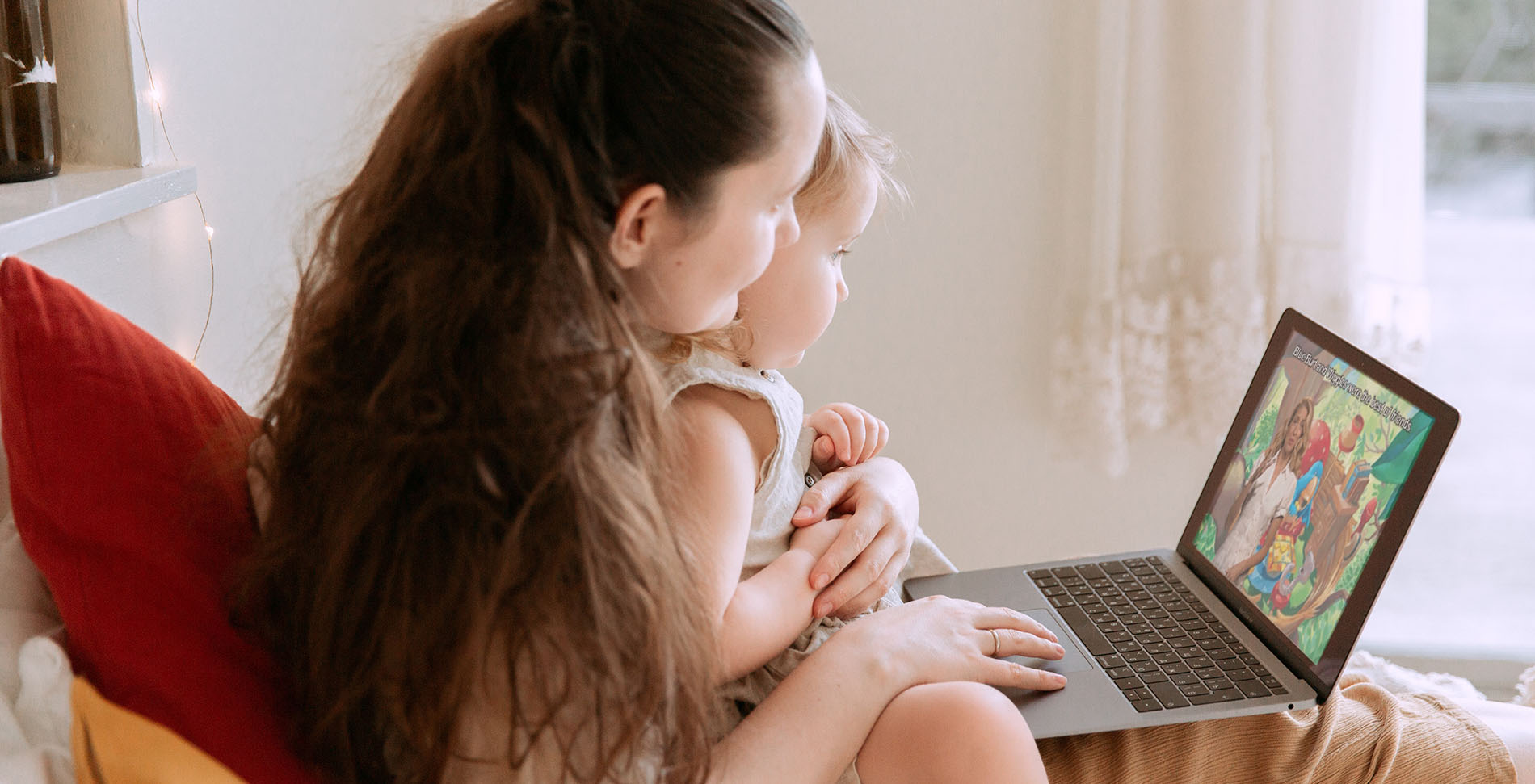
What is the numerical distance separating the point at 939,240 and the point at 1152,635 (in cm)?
105

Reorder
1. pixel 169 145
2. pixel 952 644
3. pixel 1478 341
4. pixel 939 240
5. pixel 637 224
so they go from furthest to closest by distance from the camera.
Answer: pixel 1478 341
pixel 939 240
pixel 169 145
pixel 952 644
pixel 637 224

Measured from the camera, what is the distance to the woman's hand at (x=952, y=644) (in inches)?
38.7

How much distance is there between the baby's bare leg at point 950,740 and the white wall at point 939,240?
0.99m

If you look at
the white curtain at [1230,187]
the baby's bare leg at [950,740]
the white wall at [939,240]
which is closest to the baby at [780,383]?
the baby's bare leg at [950,740]

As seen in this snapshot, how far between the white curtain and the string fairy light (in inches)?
49.0

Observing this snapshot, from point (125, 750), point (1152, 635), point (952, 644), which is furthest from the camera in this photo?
point (1152, 635)

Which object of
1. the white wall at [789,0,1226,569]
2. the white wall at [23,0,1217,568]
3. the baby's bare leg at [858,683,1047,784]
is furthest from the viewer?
the white wall at [789,0,1226,569]

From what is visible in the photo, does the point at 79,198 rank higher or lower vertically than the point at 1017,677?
higher

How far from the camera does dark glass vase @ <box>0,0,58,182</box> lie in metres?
1.07

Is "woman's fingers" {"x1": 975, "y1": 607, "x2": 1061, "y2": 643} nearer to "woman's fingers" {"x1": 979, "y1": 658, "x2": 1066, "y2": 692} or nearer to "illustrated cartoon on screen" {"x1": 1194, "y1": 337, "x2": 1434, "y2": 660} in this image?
"woman's fingers" {"x1": 979, "y1": 658, "x2": 1066, "y2": 692}

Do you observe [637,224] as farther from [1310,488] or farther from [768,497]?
[1310,488]

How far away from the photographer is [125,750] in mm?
692

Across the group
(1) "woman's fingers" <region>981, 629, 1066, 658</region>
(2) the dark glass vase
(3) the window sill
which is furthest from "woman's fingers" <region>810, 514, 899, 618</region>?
(2) the dark glass vase

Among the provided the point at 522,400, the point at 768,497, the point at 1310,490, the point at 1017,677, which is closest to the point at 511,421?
the point at 522,400
